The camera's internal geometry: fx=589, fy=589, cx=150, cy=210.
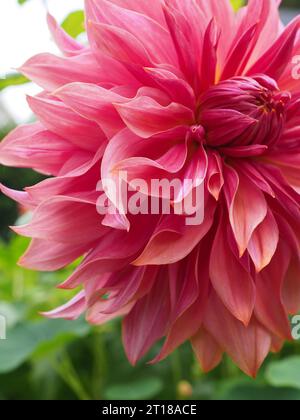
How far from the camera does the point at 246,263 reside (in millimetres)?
494

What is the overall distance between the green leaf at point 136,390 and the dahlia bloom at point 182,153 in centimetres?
45

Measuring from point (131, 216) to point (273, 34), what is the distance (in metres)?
0.22

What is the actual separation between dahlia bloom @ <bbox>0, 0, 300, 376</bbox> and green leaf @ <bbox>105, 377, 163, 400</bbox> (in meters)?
0.45

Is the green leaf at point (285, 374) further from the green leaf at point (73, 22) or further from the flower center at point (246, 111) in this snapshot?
the green leaf at point (73, 22)

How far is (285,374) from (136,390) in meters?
0.26

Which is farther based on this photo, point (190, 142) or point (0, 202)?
point (0, 202)

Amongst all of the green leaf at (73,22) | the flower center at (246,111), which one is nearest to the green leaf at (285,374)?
the flower center at (246,111)

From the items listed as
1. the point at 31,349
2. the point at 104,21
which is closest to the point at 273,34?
the point at 104,21

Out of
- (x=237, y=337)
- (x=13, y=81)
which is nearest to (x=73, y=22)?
(x=13, y=81)

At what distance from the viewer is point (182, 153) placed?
48cm

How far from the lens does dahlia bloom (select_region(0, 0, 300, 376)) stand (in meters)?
0.47

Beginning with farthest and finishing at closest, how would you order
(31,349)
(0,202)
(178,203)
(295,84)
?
1. (0,202)
2. (31,349)
3. (295,84)
4. (178,203)

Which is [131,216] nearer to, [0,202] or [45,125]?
[45,125]

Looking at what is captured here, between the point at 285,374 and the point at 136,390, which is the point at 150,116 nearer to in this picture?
the point at 285,374
